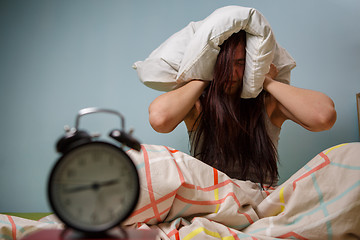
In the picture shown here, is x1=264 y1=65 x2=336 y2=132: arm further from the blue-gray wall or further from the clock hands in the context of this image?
the clock hands

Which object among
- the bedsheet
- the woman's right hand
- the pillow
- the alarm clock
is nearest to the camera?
the alarm clock

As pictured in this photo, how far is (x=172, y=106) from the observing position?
3.96ft

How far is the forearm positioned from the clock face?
0.97 metres

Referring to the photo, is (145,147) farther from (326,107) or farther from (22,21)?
(22,21)

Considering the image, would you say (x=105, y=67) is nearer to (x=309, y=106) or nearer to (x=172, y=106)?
(x=172, y=106)

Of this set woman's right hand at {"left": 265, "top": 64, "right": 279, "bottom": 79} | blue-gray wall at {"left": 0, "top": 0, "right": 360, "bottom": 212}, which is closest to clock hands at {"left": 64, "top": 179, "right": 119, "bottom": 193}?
woman's right hand at {"left": 265, "top": 64, "right": 279, "bottom": 79}

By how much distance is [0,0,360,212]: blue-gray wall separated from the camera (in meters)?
1.71

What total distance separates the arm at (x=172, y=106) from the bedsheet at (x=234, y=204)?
33cm

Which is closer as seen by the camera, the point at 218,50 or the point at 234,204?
the point at 234,204

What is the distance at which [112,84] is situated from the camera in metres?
1.79

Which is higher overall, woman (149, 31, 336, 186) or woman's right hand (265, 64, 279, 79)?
woman's right hand (265, 64, 279, 79)

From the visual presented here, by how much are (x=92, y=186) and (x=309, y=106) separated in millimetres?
1028

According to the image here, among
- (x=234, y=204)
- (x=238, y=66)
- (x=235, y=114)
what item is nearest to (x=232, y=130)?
(x=235, y=114)

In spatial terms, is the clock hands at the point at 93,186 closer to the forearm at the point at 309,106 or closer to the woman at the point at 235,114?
the woman at the point at 235,114
